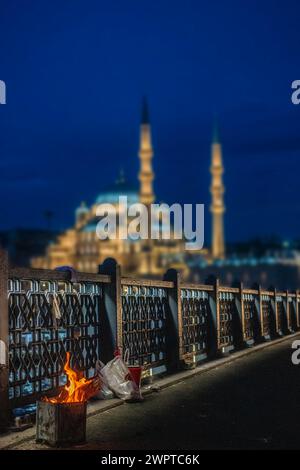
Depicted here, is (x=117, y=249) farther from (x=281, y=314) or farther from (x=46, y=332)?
(x=46, y=332)

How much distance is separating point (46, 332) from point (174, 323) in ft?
16.1

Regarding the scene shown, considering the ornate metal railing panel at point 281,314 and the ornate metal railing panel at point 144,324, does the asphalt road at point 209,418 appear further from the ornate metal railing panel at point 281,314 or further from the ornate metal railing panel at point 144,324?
the ornate metal railing panel at point 281,314

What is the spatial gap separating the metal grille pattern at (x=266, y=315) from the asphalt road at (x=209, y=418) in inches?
410

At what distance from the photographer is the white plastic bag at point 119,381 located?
953 cm

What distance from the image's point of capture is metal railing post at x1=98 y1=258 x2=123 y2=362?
1035cm

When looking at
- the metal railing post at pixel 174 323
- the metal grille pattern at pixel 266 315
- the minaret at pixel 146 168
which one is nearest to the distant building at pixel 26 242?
the minaret at pixel 146 168

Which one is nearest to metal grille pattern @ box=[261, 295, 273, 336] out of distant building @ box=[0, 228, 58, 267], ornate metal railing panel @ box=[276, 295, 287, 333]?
ornate metal railing panel @ box=[276, 295, 287, 333]

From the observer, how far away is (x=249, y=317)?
20750 mm

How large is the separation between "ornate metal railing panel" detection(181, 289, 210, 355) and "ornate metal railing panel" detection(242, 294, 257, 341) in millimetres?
3745

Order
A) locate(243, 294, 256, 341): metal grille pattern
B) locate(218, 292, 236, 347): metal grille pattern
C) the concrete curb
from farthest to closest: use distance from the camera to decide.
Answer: locate(243, 294, 256, 341): metal grille pattern
locate(218, 292, 236, 347): metal grille pattern
the concrete curb

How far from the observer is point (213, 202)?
433 ft

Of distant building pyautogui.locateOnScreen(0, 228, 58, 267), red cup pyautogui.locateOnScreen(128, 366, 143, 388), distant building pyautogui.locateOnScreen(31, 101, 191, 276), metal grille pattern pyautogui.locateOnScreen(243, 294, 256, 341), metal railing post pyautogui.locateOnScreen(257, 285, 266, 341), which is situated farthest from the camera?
distant building pyautogui.locateOnScreen(0, 228, 58, 267)

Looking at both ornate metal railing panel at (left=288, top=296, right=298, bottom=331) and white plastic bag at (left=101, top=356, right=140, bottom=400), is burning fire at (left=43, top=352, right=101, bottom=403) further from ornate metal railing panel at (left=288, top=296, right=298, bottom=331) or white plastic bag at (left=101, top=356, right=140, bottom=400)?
ornate metal railing panel at (left=288, top=296, right=298, bottom=331)
